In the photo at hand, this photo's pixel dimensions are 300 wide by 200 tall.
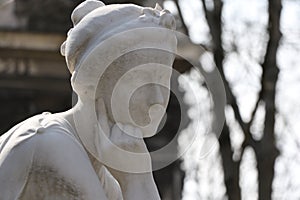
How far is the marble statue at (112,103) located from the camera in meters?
3.58

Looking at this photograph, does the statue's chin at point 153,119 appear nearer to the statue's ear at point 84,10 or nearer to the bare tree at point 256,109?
the statue's ear at point 84,10

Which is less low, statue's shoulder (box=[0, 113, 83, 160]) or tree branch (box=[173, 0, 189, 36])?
statue's shoulder (box=[0, 113, 83, 160])

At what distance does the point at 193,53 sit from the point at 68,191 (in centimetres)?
793

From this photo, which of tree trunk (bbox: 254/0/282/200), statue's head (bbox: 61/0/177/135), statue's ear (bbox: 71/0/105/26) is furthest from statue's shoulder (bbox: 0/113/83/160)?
tree trunk (bbox: 254/0/282/200)

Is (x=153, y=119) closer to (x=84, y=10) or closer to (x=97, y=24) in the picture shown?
(x=97, y=24)

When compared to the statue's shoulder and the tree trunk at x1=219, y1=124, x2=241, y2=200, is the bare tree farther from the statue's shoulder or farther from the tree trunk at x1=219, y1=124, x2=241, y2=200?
the statue's shoulder

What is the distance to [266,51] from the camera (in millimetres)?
11141

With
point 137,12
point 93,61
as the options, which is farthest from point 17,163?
point 137,12

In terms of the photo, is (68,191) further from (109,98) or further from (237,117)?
(237,117)

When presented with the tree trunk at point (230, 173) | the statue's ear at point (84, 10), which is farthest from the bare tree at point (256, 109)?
the statue's ear at point (84, 10)

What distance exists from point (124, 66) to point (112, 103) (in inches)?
5.0

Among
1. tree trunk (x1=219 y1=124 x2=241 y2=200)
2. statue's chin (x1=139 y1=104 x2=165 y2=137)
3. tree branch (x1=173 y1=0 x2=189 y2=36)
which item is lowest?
tree trunk (x1=219 y1=124 x2=241 y2=200)

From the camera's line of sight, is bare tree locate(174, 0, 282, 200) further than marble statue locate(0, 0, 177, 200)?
Yes

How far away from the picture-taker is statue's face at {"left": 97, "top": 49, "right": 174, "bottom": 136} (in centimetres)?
366
